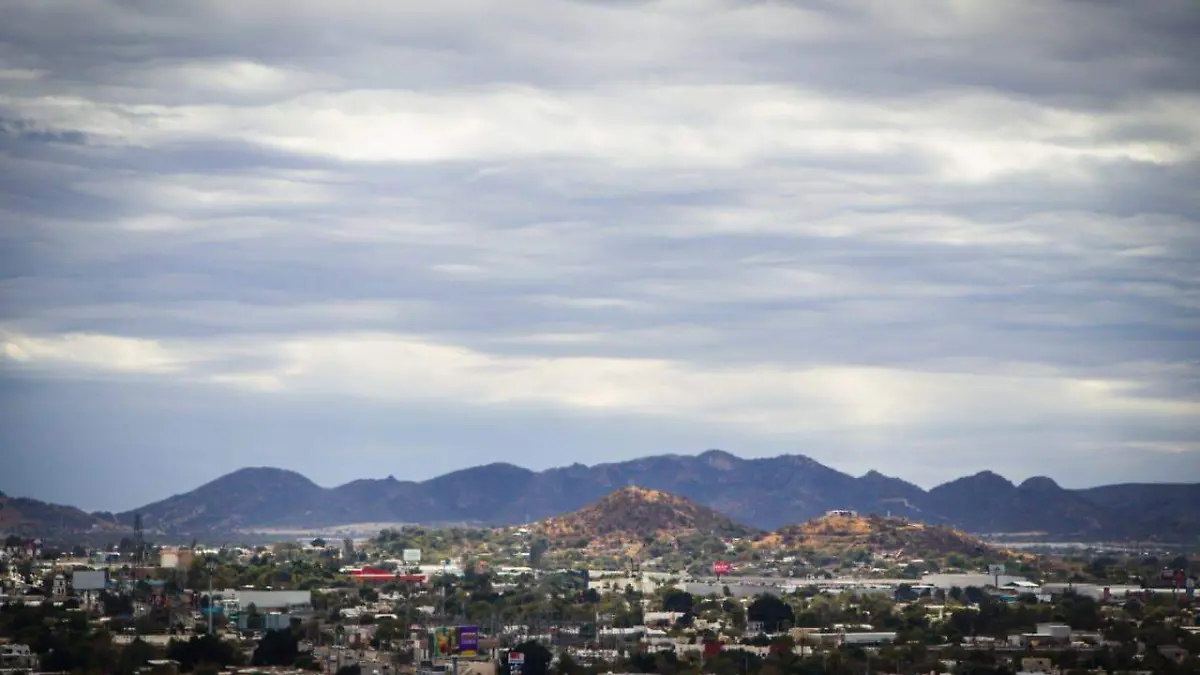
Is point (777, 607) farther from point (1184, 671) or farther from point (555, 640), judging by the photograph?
point (1184, 671)

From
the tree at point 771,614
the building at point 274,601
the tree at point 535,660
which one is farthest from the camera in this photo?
the building at point 274,601

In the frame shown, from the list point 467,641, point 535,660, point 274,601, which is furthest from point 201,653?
point 274,601

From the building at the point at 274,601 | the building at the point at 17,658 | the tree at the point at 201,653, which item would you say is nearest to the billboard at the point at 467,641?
the tree at the point at 201,653

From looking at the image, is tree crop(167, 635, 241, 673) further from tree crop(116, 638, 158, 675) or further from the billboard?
the billboard

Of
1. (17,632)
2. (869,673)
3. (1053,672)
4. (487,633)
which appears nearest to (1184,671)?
(1053,672)

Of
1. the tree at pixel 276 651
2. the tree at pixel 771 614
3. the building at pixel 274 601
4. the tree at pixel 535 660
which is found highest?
the building at pixel 274 601

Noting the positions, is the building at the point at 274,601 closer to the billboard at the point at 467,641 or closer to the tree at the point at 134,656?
the billboard at the point at 467,641

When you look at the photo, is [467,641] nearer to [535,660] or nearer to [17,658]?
[535,660]

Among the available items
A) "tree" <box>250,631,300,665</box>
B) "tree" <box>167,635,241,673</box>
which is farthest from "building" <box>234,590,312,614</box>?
"tree" <box>167,635,241,673</box>

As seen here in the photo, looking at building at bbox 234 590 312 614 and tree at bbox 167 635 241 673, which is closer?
tree at bbox 167 635 241 673

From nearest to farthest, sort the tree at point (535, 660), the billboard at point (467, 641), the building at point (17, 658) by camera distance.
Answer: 1. the building at point (17, 658)
2. the tree at point (535, 660)
3. the billboard at point (467, 641)

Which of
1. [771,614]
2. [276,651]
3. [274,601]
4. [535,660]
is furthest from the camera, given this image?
[274,601]
